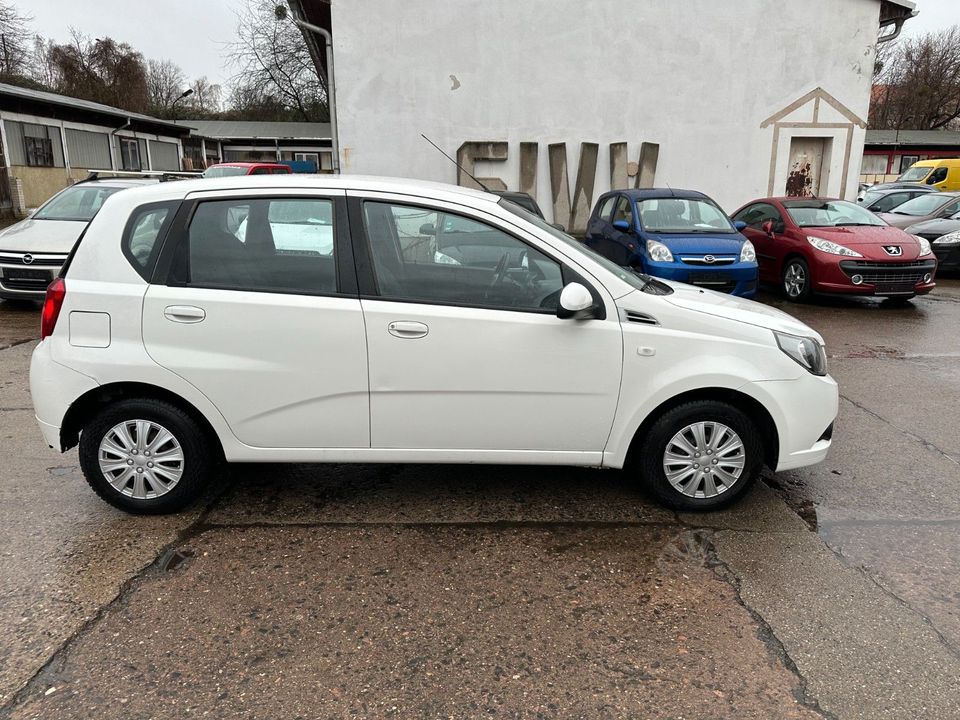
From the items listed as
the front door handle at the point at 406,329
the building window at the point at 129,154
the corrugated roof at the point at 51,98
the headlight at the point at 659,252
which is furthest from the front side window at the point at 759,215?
the building window at the point at 129,154

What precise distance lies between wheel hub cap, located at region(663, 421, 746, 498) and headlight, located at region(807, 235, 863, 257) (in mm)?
7262

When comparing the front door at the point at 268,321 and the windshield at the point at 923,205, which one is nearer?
the front door at the point at 268,321

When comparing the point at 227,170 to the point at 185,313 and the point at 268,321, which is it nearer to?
the point at 185,313

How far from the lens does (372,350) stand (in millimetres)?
3455

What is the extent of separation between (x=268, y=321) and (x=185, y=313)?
42 centimetres

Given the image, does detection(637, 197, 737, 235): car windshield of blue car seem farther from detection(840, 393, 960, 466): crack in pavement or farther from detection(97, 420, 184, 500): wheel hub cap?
detection(97, 420, 184, 500): wheel hub cap

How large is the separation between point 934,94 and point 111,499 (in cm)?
6692

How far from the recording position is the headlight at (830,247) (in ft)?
31.7

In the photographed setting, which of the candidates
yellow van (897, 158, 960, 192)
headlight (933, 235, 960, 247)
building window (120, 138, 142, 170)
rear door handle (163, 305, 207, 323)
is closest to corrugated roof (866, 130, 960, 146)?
yellow van (897, 158, 960, 192)

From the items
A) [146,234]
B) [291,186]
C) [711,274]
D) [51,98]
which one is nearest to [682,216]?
[711,274]

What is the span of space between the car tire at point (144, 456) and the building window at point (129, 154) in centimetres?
3052

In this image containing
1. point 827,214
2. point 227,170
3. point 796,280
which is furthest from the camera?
point 227,170

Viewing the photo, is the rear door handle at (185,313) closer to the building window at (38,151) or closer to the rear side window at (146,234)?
the rear side window at (146,234)

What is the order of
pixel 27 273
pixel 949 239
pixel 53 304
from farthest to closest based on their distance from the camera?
pixel 949 239 < pixel 27 273 < pixel 53 304
